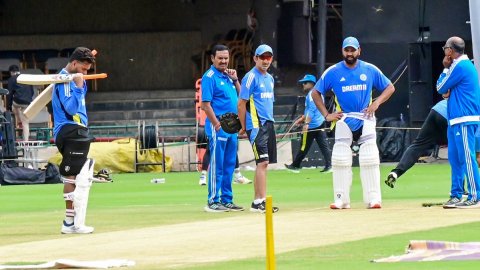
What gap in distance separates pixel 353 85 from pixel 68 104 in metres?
4.12

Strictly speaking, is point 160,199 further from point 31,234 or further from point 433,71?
point 433,71

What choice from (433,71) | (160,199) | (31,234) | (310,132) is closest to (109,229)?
(31,234)

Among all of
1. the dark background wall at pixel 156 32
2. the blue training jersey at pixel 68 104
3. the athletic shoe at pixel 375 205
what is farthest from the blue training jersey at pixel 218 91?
the dark background wall at pixel 156 32

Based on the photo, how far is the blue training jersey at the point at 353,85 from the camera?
62.5ft

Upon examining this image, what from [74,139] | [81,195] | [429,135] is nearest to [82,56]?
[74,139]

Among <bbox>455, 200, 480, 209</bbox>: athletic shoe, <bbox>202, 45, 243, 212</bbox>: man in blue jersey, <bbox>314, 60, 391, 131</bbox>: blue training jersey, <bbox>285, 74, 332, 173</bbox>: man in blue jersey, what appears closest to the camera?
<bbox>455, 200, 480, 209</bbox>: athletic shoe

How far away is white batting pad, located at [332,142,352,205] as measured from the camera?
1919cm

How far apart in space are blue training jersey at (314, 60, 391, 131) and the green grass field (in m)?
1.31

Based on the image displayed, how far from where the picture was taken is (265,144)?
19.2 m

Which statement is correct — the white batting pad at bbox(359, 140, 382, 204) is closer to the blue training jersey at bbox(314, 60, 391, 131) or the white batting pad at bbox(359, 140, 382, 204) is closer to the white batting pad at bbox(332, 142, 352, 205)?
the white batting pad at bbox(332, 142, 352, 205)

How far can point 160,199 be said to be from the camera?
2345 centimetres

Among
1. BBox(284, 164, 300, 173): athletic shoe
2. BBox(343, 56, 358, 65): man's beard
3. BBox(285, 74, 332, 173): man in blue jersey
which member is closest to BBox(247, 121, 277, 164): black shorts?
BBox(343, 56, 358, 65): man's beard

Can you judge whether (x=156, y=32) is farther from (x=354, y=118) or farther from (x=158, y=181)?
(x=354, y=118)

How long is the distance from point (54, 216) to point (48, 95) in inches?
121
